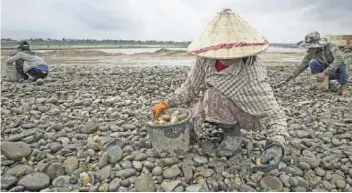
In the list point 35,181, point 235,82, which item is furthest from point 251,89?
point 35,181

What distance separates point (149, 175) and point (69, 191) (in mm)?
601

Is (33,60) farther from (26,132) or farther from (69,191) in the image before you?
(69,191)

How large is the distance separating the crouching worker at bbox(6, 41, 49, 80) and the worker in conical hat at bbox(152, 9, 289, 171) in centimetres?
540

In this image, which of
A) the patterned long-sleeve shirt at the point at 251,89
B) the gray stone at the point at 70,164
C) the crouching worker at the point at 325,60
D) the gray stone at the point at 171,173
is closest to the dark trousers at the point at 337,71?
the crouching worker at the point at 325,60

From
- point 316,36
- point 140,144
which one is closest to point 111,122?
point 140,144

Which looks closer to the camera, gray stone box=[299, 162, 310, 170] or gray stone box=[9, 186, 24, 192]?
gray stone box=[9, 186, 24, 192]

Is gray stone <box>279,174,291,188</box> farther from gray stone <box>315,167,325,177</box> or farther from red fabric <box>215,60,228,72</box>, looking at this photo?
red fabric <box>215,60,228,72</box>

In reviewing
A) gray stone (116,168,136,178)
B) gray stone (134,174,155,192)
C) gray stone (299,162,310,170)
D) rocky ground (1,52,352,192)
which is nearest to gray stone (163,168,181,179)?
rocky ground (1,52,352,192)

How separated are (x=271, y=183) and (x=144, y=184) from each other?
3.14 feet

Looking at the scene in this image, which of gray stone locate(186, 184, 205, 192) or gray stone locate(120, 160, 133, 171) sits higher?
gray stone locate(120, 160, 133, 171)

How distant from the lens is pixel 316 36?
5457 mm

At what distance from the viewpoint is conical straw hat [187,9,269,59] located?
236cm

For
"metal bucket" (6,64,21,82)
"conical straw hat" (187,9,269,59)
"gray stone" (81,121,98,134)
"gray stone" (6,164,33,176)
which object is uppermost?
"conical straw hat" (187,9,269,59)

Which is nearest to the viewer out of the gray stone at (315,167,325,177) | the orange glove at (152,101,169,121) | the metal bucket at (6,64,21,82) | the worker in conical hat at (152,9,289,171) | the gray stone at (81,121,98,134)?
the worker in conical hat at (152,9,289,171)
